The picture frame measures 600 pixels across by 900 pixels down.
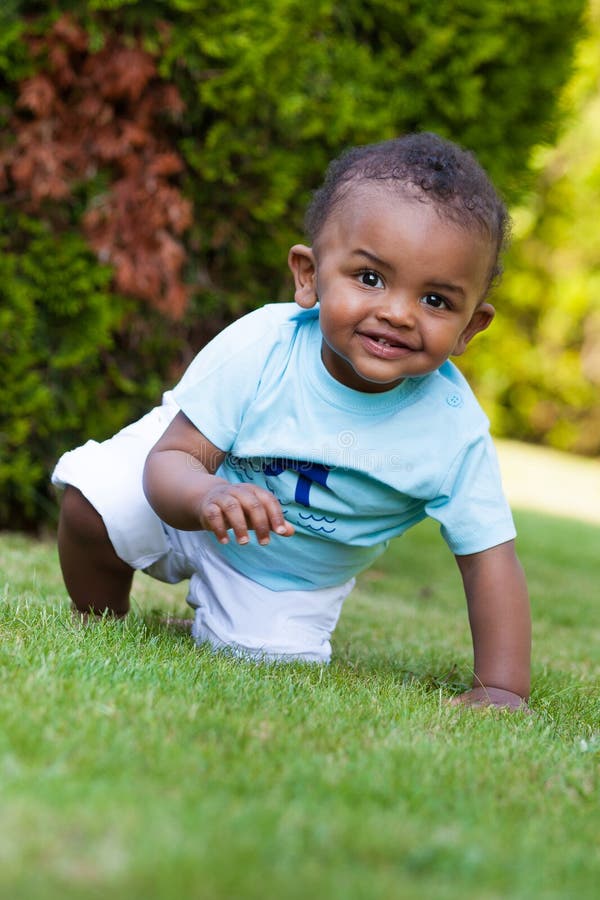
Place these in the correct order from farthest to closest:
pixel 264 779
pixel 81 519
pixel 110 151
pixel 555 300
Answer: pixel 555 300 → pixel 110 151 → pixel 81 519 → pixel 264 779

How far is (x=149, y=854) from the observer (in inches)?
53.9

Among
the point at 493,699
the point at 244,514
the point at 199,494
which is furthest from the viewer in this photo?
the point at 493,699

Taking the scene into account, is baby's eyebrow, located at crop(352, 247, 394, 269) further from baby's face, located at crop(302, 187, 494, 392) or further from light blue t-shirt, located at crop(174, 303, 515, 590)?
light blue t-shirt, located at crop(174, 303, 515, 590)

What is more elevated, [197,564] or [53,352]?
[53,352]

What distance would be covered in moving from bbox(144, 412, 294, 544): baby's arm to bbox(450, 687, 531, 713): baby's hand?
2.29ft

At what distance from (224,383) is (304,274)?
376 millimetres

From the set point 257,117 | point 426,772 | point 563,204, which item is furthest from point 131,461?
point 563,204

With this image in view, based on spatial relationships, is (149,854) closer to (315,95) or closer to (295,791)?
(295,791)

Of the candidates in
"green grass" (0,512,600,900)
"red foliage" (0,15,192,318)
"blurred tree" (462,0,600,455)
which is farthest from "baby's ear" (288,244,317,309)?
"blurred tree" (462,0,600,455)

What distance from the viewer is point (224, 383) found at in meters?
2.89

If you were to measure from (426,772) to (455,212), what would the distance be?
1355mm

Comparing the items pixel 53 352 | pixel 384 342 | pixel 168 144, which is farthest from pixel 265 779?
pixel 168 144

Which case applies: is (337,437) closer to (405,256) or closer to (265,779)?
(405,256)

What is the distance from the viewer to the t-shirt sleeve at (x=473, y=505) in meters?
2.88
